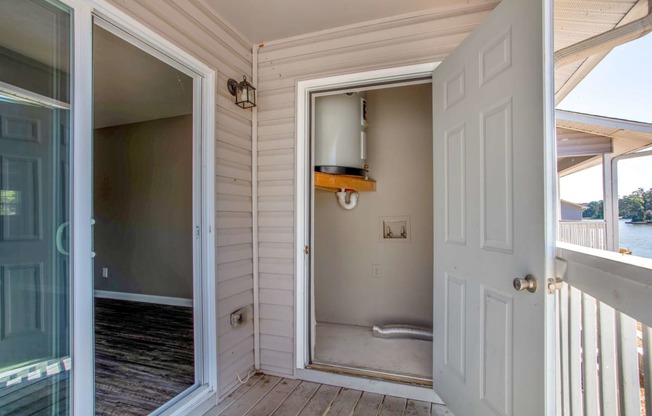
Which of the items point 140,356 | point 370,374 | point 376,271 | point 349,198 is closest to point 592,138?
point 370,374

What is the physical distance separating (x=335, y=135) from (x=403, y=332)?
1.84m

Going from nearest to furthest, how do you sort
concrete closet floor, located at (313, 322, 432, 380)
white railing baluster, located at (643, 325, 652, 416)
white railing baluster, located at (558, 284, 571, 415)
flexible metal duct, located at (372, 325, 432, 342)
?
white railing baluster, located at (643, 325, 652, 416) → white railing baluster, located at (558, 284, 571, 415) → concrete closet floor, located at (313, 322, 432, 380) → flexible metal duct, located at (372, 325, 432, 342)

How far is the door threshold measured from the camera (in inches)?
82.1

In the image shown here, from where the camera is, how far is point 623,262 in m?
0.90

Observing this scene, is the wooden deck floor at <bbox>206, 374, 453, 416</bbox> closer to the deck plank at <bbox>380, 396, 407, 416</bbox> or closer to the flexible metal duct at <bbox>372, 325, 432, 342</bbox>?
the deck plank at <bbox>380, 396, 407, 416</bbox>

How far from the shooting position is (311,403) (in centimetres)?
200

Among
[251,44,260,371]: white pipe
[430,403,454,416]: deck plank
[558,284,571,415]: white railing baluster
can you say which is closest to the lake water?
[558,284,571,415]: white railing baluster

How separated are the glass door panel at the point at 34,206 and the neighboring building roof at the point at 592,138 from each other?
2.09 meters

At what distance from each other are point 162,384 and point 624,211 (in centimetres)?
264

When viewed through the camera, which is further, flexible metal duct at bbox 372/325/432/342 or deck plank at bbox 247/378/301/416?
flexible metal duct at bbox 372/325/432/342

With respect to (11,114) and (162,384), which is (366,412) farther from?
(11,114)

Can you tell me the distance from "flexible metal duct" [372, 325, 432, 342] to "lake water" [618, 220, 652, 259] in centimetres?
200

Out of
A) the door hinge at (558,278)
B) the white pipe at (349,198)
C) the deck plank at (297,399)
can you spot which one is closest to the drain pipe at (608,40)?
the door hinge at (558,278)

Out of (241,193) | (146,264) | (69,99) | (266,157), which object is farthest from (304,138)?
(146,264)
